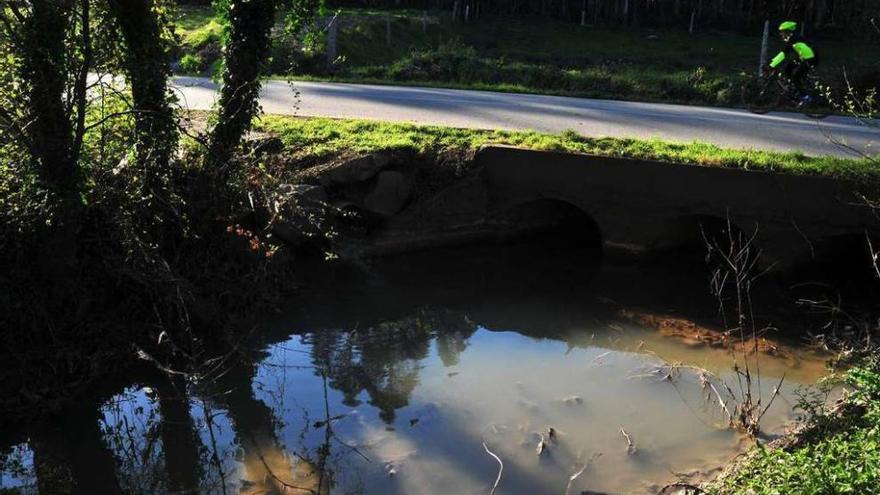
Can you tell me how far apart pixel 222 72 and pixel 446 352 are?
176 inches

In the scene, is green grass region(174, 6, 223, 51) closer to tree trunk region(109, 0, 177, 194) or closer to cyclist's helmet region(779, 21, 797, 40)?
tree trunk region(109, 0, 177, 194)

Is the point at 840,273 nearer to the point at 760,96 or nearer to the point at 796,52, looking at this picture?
the point at 796,52

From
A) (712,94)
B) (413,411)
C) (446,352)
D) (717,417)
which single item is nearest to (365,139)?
(446,352)

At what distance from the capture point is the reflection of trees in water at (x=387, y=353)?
801 centimetres

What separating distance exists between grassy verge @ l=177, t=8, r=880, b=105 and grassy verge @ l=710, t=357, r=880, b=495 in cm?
1163

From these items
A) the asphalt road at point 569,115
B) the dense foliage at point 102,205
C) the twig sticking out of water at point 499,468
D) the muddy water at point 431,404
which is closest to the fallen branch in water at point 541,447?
the muddy water at point 431,404

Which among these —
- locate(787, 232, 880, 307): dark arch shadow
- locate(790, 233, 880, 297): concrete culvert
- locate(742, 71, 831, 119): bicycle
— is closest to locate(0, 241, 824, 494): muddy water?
locate(787, 232, 880, 307): dark arch shadow

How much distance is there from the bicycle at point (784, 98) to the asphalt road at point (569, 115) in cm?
45

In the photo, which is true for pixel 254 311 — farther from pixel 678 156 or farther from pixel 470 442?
pixel 678 156

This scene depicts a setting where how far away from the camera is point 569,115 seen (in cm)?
1399

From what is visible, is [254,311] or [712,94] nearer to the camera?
[254,311]

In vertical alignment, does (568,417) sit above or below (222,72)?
below

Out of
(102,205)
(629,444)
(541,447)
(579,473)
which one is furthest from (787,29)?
(102,205)

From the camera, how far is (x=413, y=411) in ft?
24.9
